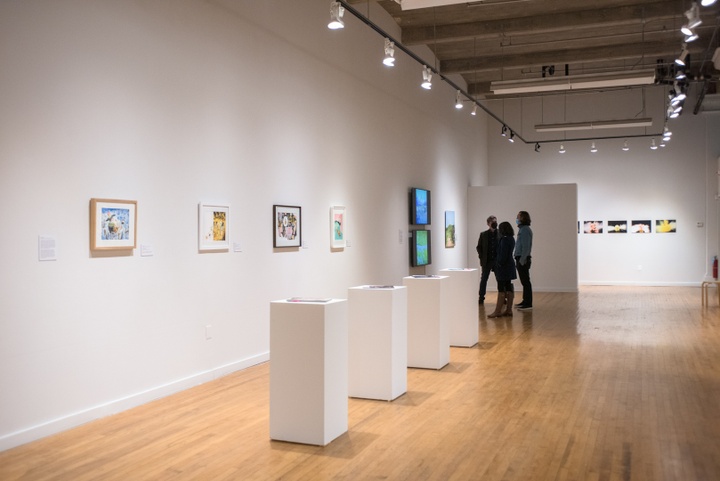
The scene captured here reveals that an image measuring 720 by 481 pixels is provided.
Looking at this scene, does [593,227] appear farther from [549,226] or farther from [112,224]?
[112,224]

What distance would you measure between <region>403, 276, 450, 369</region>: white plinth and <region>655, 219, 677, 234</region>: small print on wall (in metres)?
13.5

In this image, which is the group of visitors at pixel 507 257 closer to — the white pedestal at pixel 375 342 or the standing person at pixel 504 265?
the standing person at pixel 504 265

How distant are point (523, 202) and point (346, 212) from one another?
329 inches

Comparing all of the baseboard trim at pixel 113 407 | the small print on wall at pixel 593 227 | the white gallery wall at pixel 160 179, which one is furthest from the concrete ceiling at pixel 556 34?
the baseboard trim at pixel 113 407

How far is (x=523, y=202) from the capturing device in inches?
712

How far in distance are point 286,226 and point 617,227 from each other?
13.5m

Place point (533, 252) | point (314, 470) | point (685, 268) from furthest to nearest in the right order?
1. point (685, 268)
2. point (533, 252)
3. point (314, 470)

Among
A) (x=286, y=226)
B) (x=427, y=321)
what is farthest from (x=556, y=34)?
(x=427, y=321)

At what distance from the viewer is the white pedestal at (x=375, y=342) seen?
6504 mm

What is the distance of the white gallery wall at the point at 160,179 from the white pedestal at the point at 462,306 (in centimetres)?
184

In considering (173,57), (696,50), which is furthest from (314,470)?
(696,50)

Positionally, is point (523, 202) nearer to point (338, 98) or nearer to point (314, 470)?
point (338, 98)

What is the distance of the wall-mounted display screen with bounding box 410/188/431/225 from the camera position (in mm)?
13750

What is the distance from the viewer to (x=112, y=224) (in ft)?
20.4
